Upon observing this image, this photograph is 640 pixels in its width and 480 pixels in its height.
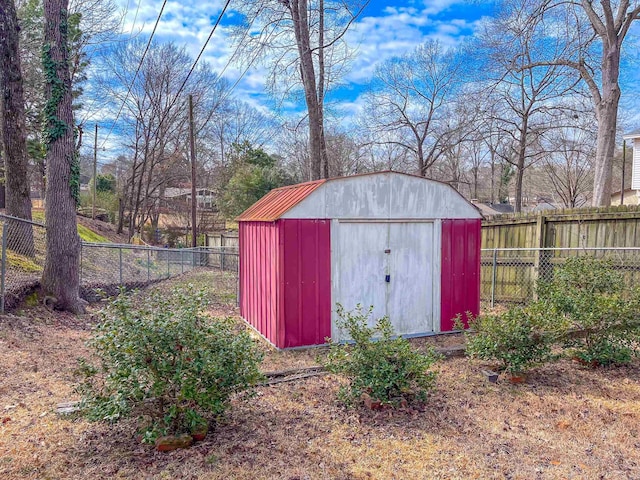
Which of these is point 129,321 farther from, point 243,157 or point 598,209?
point 243,157

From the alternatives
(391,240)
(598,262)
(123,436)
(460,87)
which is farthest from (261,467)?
(460,87)

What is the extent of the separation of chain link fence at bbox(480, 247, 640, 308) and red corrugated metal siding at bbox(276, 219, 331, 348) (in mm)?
3991

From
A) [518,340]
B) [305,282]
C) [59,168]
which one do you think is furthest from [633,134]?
[59,168]

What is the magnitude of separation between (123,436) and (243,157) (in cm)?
2487

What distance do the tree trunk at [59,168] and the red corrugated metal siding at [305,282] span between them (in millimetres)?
3735

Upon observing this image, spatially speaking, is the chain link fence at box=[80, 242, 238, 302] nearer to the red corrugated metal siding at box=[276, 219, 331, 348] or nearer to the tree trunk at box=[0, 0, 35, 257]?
the tree trunk at box=[0, 0, 35, 257]

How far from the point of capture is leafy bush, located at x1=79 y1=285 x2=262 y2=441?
9.17 feet

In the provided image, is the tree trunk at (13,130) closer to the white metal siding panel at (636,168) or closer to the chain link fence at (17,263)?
the chain link fence at (17,263)

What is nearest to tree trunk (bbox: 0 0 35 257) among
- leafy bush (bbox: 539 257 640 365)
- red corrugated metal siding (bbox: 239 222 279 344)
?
red corrugated metal siding (bbox: 239 222 279 344)

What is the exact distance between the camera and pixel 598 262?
4.95 meters

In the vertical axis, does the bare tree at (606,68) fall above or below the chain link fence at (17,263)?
above

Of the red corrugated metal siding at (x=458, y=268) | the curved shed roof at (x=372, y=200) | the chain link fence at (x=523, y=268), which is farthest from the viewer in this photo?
the chain link fence at (x=523, y=268)

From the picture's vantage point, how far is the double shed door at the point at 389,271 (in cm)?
587

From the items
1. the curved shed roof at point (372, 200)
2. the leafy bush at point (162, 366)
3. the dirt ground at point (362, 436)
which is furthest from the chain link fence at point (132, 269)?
the leafy bush at point (162, 366)
